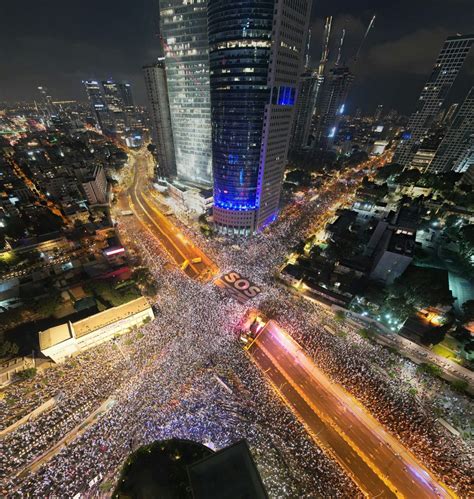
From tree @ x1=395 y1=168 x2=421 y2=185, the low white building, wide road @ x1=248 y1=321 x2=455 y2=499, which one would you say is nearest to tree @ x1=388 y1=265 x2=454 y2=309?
wide road @ x1=248 y1=321 x2=455 y2=499

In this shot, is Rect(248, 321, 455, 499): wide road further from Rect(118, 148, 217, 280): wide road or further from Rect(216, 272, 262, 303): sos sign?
Rect(118, 148, 217, 280): wide road

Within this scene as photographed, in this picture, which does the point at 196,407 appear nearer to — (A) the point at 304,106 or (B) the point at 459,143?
(B) the point at 459,143

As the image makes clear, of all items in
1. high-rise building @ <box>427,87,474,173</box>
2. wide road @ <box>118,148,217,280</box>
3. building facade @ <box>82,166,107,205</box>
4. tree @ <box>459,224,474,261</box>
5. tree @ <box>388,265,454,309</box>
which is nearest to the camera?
tree @ <box>388,265,454,309</box>

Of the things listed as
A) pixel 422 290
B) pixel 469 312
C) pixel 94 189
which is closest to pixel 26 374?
pixel 94 189

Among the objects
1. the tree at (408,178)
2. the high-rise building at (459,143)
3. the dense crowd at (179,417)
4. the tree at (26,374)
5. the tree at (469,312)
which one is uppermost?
the high-rise building at (459,143)

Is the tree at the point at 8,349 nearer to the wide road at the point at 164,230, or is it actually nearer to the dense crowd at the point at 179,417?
the dense crowd at the point at 179,417

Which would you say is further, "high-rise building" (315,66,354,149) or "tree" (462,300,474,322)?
"high-rise building" (315,66,354,149)

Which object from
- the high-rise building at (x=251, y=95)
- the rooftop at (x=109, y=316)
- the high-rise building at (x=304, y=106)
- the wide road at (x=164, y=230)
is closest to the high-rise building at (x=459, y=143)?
the high-rise building at (x=304, y=106)
